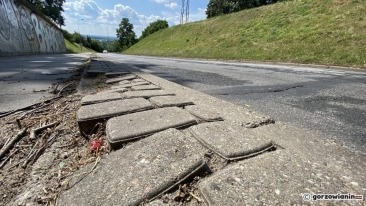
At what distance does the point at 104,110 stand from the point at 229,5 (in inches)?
2310

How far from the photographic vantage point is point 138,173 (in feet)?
3.49

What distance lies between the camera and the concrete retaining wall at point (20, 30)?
1597 centimetres

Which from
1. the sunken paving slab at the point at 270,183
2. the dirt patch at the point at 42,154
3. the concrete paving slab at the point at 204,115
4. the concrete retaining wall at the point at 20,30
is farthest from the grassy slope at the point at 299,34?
the concrete retaining wall at the point at 20,30

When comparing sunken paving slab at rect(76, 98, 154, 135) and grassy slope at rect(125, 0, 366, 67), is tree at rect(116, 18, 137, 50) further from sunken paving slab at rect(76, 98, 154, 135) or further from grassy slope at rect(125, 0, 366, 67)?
sunken paving slab at rect(76, 98, 154, 135)

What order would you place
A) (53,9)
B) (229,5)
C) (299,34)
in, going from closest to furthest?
(299,34) → (229,5) → (53,9)

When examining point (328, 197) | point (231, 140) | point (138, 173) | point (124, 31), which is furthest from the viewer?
point (124, 31)

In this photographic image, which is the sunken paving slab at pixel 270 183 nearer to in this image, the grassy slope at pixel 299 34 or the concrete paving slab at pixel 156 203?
the concrete paving slab at pixel 156 203

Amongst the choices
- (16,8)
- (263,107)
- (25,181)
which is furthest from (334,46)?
(16,8)

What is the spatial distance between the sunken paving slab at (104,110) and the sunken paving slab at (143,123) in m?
0.13

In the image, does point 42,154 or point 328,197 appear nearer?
point 328,197

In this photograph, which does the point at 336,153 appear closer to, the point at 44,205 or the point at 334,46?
the point at 44,205

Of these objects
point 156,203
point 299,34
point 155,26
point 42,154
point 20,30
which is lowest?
point 42,154

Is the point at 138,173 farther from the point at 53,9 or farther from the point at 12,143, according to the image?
the point at 53,9

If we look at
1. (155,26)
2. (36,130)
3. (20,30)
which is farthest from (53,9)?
(36,130)
